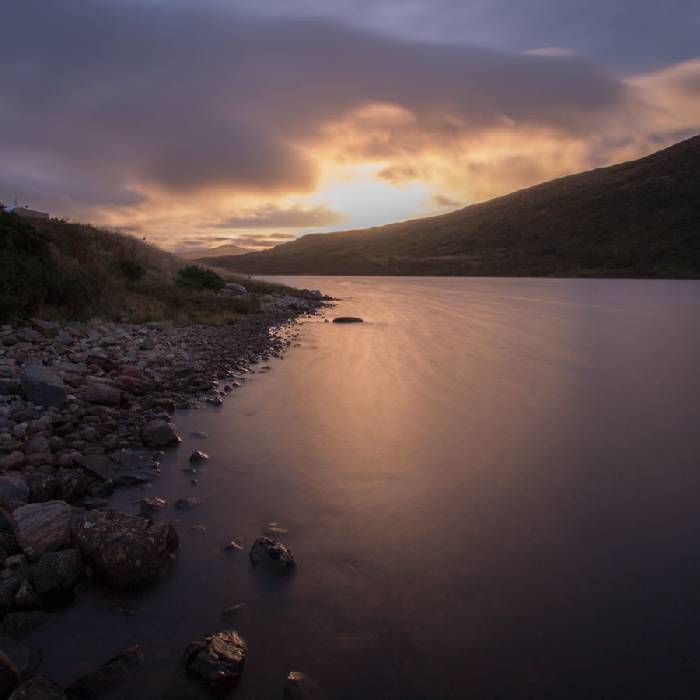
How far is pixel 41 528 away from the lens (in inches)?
210

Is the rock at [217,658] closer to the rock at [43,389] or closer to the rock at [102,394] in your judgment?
the rock at [43,389]

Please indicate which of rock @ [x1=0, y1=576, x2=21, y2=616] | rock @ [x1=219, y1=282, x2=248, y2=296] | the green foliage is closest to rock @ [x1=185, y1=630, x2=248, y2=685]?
rock @ [x1=0, y1=576, x2=21, y2=616]

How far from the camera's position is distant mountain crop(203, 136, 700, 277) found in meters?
103

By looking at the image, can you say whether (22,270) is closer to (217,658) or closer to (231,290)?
(217,658)

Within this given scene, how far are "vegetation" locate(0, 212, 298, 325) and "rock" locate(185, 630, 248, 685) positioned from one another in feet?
42.2

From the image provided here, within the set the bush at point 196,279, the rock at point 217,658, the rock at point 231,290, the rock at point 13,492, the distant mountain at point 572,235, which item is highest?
the distant mountain at point 572,235

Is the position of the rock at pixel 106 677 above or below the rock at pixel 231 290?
below

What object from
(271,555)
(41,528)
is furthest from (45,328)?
(271,555)

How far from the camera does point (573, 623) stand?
479 centimetres

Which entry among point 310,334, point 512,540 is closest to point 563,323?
point 310,334

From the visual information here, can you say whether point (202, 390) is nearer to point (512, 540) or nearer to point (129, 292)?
point (512, 540)

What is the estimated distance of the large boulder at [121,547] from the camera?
509cm

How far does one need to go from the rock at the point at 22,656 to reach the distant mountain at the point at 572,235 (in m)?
98.1

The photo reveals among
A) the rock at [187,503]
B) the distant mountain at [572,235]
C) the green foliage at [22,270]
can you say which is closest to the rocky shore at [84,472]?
the rock at [187,503]
